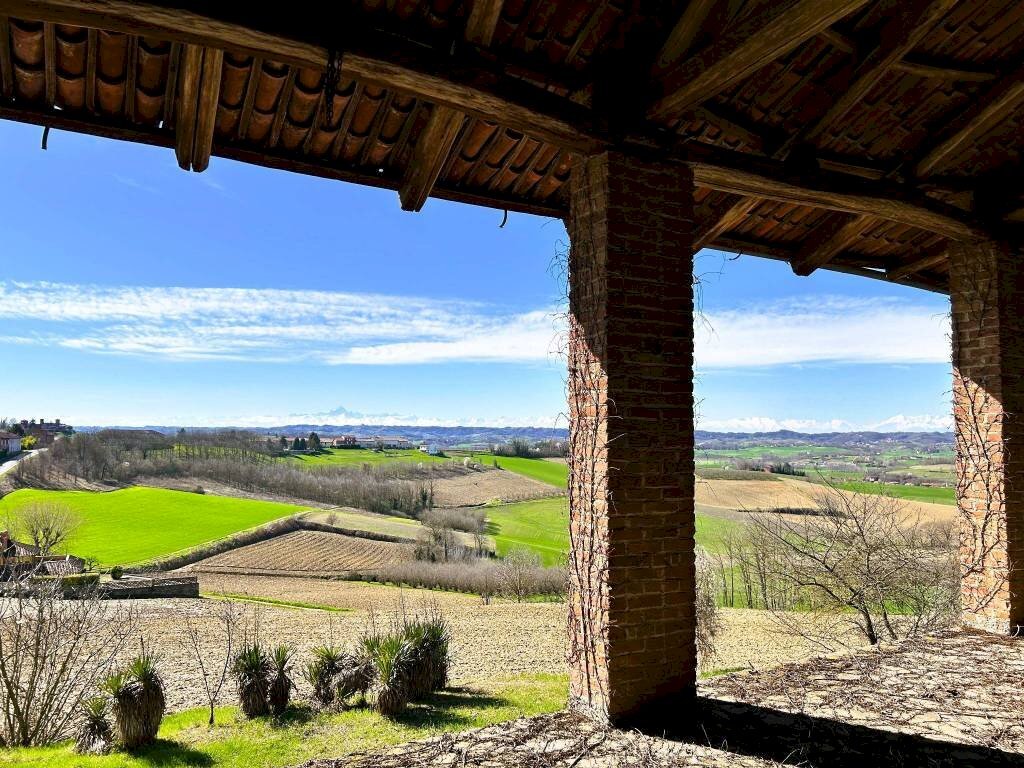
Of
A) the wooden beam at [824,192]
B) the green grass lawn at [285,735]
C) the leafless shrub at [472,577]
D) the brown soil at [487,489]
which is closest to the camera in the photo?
the wooden beam at [824,192]

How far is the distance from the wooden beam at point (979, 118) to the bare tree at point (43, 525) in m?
41.3

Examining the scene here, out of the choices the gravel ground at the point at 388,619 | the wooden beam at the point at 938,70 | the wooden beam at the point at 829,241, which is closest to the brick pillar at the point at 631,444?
the wooden beam at the point at 938,70

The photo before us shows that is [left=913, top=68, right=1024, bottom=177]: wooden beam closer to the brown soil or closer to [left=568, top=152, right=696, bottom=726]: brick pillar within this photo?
[left=568, top=152, right=696, bottom=726]: brick pillar

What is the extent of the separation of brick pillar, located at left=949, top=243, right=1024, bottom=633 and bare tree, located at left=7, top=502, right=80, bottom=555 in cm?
4078

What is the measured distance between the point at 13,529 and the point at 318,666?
125 feet

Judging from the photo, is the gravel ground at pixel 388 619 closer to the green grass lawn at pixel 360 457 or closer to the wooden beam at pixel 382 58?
the wooden beam at pixel 382 58

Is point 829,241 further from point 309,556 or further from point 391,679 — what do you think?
point 309,556

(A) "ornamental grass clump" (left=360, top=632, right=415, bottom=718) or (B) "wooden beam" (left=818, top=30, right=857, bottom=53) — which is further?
(A) "ornamental grass clump" (left=360, top=632, right=415, bottom=718)

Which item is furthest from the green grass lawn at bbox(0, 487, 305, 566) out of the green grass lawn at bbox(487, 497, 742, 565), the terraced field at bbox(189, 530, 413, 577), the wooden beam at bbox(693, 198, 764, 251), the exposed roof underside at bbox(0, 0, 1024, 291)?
the wooden beam at bbox(693, 198, 764, 251)

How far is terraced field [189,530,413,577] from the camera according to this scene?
39969 mm

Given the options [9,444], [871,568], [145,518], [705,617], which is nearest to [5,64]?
[871,568]

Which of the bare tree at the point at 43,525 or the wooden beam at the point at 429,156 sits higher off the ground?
the wooden beam at the point at 429,156

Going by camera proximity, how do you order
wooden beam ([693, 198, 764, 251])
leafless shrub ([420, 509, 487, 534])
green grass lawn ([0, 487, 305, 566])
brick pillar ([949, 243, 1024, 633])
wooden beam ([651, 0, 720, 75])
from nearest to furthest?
wooden beam ([651, 0, 720, 75]), wooden beam ([693, 198, 764, 251]), brick pillar ([949, 243, 1024, 633]), green grass lawn ([0, 487, 305, 566]), leafless shrub ([420, 509, 487, 534])

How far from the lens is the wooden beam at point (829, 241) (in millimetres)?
5039
